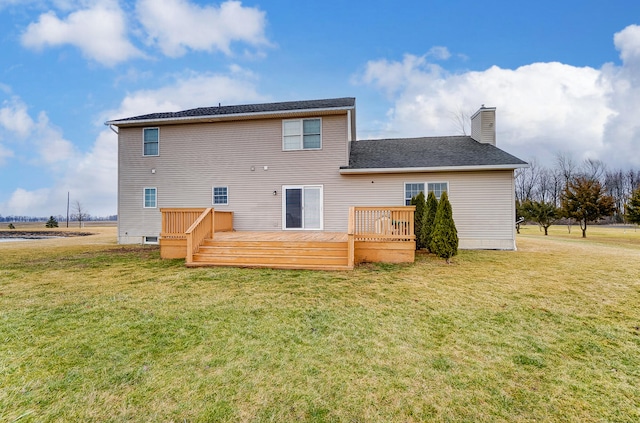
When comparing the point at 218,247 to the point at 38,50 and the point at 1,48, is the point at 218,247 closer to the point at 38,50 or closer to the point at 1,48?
the point at 38,50

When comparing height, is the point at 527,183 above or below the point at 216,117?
above

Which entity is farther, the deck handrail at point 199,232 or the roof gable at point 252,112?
the roof gable at point 252,112

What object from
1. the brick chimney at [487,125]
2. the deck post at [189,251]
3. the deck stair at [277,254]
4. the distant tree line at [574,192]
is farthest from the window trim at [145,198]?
the distant tree line at [574,192]

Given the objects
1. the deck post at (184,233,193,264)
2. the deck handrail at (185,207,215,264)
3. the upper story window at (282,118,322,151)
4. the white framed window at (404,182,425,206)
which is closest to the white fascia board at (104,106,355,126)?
the upper story window at (282,118,322,151)

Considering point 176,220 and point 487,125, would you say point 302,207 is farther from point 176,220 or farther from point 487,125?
point 487,125

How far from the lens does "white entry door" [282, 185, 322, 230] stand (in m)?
11.8

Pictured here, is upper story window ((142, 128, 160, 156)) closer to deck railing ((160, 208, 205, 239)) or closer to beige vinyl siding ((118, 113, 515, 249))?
beige vinyl siding ((118, 113, 515, 249))

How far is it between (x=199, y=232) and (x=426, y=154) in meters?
9.37

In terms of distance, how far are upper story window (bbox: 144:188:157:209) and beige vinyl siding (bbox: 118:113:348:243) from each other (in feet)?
0.68

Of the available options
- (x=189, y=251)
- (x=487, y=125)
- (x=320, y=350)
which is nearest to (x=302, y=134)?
(x=189, y=251)

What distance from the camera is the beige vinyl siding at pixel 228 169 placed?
11742 mm

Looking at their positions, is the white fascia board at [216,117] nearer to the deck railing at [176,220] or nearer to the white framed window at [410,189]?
the white framed window at [410,189]

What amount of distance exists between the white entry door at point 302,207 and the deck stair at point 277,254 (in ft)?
11.9

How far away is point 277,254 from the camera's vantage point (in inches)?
306
